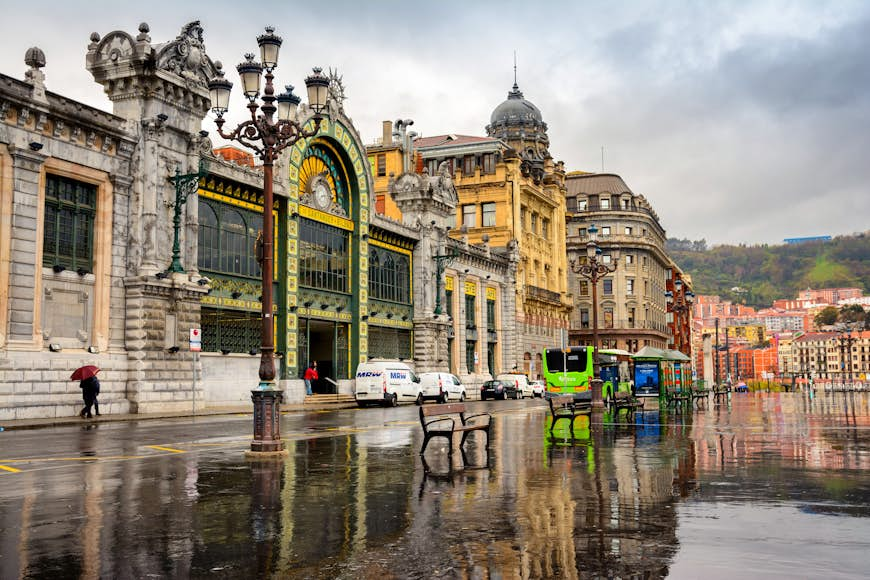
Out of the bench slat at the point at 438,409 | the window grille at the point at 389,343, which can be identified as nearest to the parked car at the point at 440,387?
the window grille at the point at 389,343

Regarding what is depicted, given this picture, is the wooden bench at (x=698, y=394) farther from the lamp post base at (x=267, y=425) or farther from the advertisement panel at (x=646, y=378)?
the lamp post base at (x=267, y=425)

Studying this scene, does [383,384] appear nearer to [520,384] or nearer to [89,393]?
[89,393]

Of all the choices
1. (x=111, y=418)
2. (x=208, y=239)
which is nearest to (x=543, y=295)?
(x=208, y=239)

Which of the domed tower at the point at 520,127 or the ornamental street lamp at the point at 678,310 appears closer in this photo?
the domed tower at the point at 520,127

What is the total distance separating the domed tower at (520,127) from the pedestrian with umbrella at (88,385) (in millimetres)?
65529

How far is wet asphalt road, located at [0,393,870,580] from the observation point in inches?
251

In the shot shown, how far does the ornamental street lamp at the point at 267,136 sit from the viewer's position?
1484 centimetres

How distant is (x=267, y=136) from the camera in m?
16.4

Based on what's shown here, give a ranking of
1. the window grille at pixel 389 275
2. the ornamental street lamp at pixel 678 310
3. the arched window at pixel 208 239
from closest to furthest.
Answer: the arched window at pixel 208 239
the window grille at pixel 389 275
the ornamental street lamp at pixel 678 310

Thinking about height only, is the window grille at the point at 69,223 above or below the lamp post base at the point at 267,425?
above

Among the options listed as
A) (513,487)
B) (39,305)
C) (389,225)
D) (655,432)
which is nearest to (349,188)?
(389,225)

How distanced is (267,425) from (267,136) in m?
5.37

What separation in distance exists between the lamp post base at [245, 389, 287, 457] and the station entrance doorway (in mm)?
27688

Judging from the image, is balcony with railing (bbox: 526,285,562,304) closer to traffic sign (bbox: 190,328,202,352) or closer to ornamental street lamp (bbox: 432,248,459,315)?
ornamental street lamp (bbox: 432,248,459,315)
